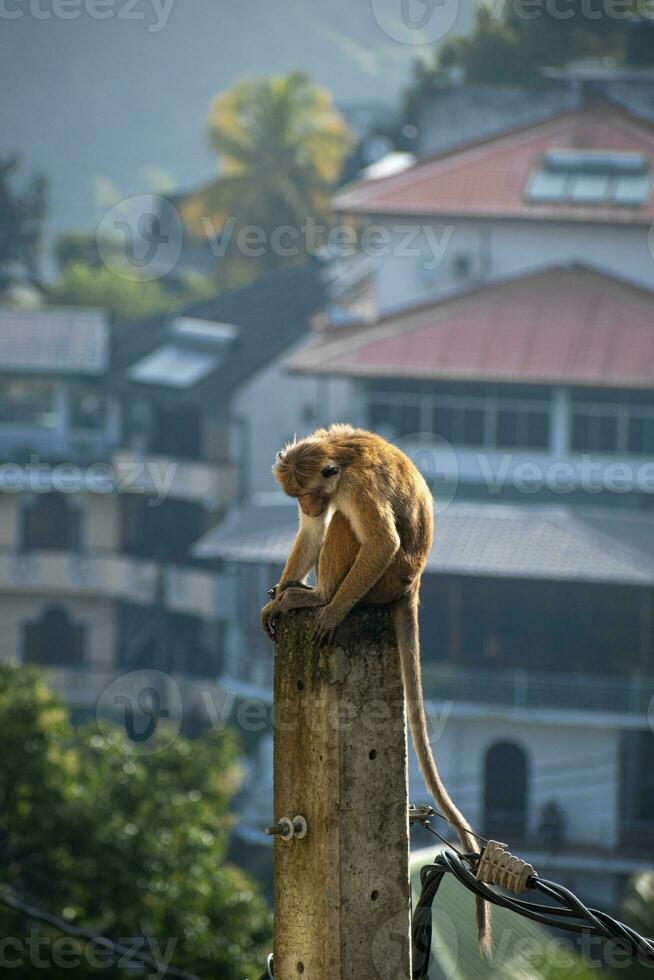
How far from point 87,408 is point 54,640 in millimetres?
5681

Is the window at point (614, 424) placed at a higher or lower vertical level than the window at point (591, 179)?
lower

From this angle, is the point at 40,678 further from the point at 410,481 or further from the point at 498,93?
the point at 498,93

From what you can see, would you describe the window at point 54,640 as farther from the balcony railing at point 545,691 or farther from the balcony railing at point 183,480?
the balcony railing at point 545,691

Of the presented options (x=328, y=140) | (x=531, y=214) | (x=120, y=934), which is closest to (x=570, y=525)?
(x=531, y=214)

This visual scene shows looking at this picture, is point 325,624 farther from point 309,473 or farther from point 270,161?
point 270,161

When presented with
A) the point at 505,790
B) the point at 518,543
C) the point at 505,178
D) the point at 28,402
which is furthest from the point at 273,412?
the point at 505,790

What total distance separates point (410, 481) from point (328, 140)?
1611 inches

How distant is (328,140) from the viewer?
43.7 m

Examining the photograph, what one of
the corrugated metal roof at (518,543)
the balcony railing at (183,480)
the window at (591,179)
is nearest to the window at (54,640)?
the balcony railing at (183,480)

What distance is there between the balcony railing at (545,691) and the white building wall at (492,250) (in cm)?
1086

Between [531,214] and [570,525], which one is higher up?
[531,214]

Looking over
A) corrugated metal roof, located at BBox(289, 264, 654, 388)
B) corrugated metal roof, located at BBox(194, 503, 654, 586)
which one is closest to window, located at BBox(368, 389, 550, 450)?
corrugated metal roof, located at BBox(289, 264, 654, 388)

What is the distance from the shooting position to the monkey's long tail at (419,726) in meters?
3.41

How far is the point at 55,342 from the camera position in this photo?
3750 centimetres
